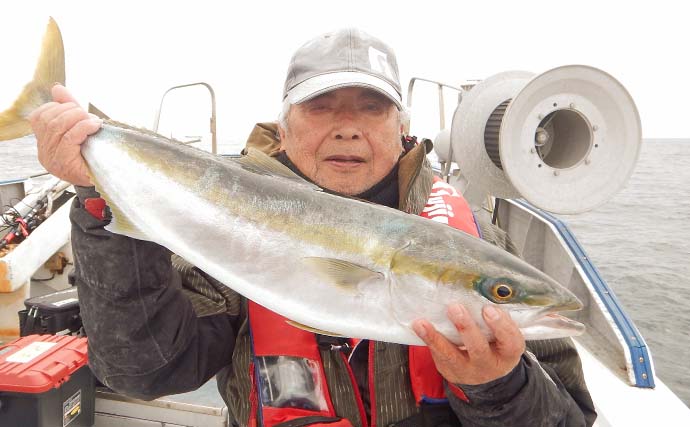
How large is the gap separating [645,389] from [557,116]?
7.55ft

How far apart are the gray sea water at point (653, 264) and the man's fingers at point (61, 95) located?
8.71m

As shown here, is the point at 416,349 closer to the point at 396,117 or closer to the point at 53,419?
the point at 396,117

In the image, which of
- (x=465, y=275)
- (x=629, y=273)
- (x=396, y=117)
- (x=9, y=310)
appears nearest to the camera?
(x=465, y=275)

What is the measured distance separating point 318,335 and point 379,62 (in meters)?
1.64

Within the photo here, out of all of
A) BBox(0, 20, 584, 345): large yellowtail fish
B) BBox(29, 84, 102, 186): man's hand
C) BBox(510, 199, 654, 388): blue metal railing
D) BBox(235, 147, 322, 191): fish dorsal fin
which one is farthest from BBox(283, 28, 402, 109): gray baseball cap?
BBox(510, 199, 654, 388): blue metal railing

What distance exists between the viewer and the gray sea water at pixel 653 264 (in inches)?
354

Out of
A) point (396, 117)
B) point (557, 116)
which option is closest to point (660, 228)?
point (557, 116)

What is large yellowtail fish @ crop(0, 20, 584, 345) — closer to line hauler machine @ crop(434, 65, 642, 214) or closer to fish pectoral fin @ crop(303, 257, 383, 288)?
fish pectoral fin @ crop(303, 257, 383, 288)

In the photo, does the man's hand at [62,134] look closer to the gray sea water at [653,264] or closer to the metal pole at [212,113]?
the metal pole at [212,113]

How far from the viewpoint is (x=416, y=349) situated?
8.41 feet

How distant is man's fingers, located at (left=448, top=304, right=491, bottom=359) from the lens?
6.18 ft

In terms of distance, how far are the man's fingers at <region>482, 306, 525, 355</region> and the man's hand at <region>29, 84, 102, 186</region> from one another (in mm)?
1816

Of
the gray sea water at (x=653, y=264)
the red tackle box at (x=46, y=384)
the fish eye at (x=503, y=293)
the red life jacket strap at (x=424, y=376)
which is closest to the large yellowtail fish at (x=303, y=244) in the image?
the fish eye at (x=503, y=293)

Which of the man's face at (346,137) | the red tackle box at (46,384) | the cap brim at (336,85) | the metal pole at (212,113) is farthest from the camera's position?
the metal pole at (212,113)
